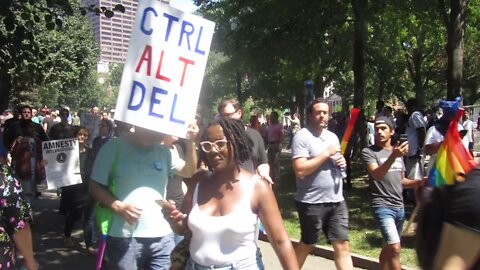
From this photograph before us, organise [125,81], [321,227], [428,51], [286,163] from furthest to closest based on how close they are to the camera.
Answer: [428,51] → [286,163] → [321,227] → [125,81]

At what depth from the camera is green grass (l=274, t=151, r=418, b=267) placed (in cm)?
636

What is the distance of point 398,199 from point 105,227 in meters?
2.63

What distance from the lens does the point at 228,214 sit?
275cm

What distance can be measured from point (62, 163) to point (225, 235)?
5.19 metres

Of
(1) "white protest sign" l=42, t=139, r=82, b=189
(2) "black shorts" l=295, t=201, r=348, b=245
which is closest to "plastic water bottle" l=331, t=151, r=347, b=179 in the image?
(2) "black shorts" l=295, t=201, r=348, b=245

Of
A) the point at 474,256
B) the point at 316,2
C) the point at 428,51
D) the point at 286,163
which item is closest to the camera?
the point at 474,256

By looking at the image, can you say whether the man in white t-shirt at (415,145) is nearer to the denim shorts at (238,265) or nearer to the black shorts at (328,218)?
the black shorts at (328,218)

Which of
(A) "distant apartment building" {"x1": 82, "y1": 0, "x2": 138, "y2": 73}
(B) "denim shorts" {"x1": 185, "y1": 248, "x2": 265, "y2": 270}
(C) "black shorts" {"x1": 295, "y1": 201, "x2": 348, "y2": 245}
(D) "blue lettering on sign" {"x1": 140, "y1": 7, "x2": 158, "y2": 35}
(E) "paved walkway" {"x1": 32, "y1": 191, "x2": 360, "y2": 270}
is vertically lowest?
(E) "paved walkway" {"x1": 32, "y1": 191, "x2": 360, "y2": 270}

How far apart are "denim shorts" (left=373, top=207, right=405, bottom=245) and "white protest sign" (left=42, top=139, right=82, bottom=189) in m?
4.12

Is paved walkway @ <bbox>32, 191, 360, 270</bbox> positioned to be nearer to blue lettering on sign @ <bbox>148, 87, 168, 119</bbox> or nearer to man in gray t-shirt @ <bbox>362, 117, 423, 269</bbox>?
man in gray t-shirt @ <bbox>362, 117, 423, 269</bbox>

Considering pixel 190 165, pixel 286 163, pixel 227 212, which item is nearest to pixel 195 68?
pixel 190 165

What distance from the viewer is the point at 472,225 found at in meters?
1.36

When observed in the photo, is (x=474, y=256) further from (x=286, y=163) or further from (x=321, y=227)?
(x=286, y=163)

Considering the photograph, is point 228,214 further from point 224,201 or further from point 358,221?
point 358,221
